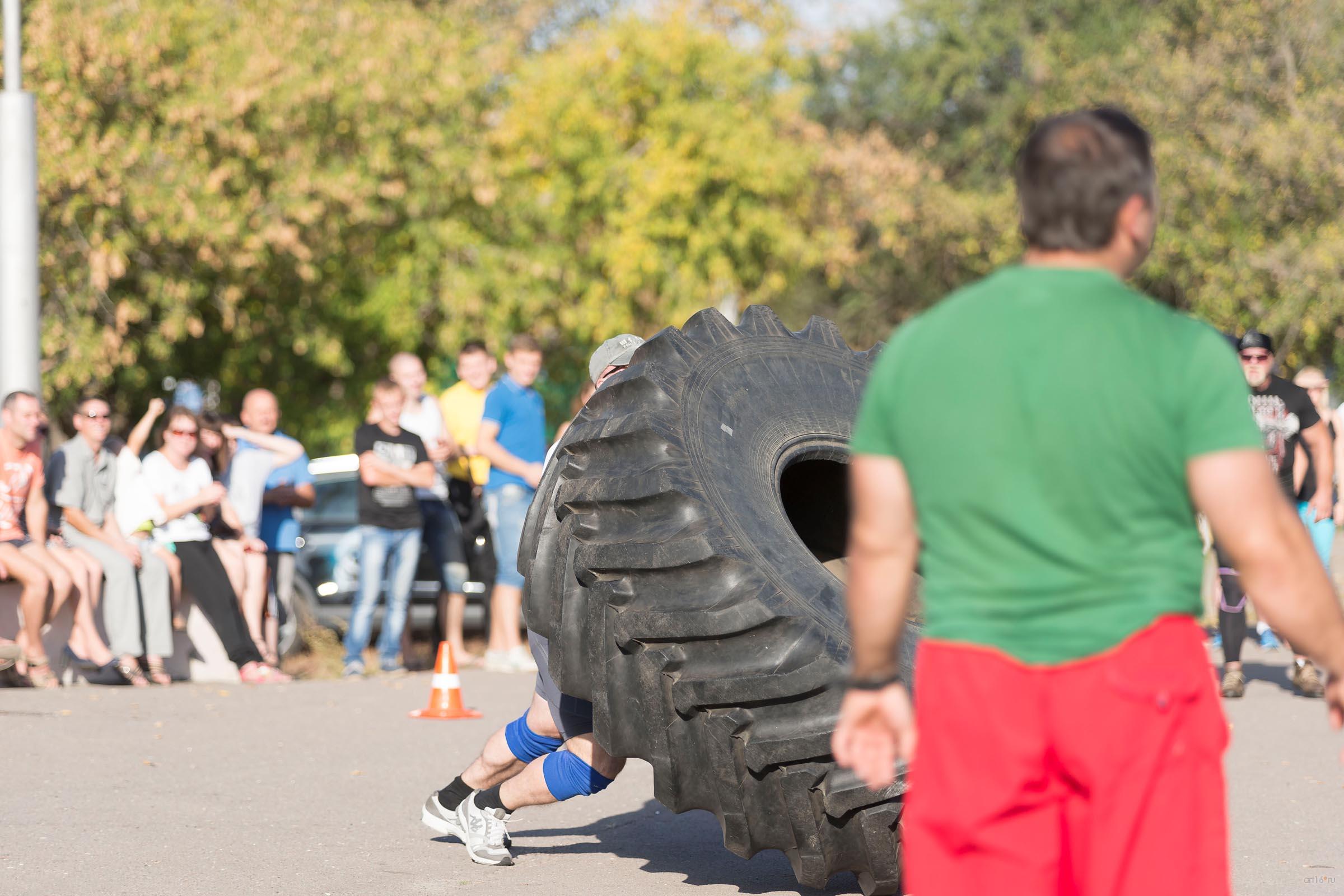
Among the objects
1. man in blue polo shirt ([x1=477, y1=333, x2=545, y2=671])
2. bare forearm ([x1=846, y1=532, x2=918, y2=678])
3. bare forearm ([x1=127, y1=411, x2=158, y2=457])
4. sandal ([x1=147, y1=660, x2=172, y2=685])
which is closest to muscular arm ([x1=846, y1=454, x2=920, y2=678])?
bare forearm ([x1=846, y1=532, x2=918, y2=678])

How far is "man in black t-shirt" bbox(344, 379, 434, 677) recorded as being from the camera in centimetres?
1062

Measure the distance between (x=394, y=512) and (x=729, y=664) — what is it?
249 inches

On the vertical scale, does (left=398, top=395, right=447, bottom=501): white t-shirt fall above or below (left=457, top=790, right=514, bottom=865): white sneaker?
above

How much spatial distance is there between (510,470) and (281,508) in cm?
180

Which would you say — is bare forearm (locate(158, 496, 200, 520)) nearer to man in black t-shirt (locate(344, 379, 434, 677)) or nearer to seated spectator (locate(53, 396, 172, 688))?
seated spectator (locate(53, 396, 172, 688))

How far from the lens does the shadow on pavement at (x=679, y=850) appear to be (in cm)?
533

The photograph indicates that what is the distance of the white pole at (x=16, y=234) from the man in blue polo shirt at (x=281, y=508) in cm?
189

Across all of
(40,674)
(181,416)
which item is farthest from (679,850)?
(181,416)

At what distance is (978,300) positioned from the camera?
2.65m

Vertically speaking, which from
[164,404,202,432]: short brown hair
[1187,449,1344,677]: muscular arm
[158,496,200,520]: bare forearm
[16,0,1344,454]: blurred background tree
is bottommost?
[158,496,200,520]: bare forearm

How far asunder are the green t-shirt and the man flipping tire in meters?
2.67

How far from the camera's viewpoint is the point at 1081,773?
2564 mm

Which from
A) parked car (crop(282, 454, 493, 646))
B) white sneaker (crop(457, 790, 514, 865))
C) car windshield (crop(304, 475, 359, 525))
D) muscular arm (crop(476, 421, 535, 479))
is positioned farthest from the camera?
car windshield (crop(304, 475, 359, 525))

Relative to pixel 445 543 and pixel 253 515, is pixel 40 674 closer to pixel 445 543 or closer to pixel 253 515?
pixel 253 515
